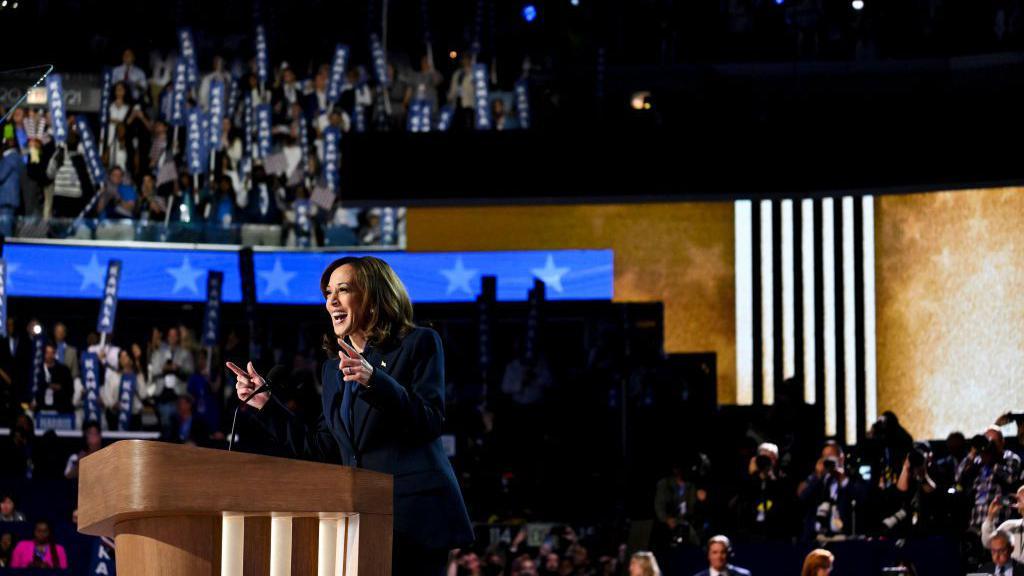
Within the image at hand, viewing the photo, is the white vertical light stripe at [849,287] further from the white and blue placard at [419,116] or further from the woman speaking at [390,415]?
the woman speaking at [390,415]

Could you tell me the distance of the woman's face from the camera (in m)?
2.92

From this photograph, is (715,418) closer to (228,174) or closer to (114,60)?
(228,174)

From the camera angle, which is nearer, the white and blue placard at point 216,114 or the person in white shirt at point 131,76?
the white and blue placard at point 216,114

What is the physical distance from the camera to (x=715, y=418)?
43.6ft

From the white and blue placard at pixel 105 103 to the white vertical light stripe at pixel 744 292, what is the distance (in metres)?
6.17

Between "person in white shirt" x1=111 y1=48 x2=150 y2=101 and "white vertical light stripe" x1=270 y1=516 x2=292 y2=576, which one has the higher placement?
"person in white shirt" x1=111 y1=48 x2=150 y2=101

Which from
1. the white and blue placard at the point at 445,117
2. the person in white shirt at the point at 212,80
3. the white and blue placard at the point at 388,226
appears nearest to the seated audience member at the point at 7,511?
the person in white shirt at the point at 212,80

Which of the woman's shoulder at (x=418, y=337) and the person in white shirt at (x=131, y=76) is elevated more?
the person in white shirt at (x=131, y=76)

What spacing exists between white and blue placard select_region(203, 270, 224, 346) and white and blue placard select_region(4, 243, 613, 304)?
1077 millimetres

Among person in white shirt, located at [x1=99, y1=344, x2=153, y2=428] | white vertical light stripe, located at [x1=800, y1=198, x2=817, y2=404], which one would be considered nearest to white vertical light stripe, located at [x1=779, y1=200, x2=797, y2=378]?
white vertical light stripe, located at [x1=800, y1=198, x2=817, y2=404]

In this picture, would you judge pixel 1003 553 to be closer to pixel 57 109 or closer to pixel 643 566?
pixel 643 566

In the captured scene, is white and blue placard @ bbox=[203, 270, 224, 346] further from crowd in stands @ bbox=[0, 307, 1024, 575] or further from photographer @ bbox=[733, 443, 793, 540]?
photographer @ bbox=[733, 443, 793, 540]

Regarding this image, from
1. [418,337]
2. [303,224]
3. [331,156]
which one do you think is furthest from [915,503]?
[418,337]

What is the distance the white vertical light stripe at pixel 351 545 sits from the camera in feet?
8.14
